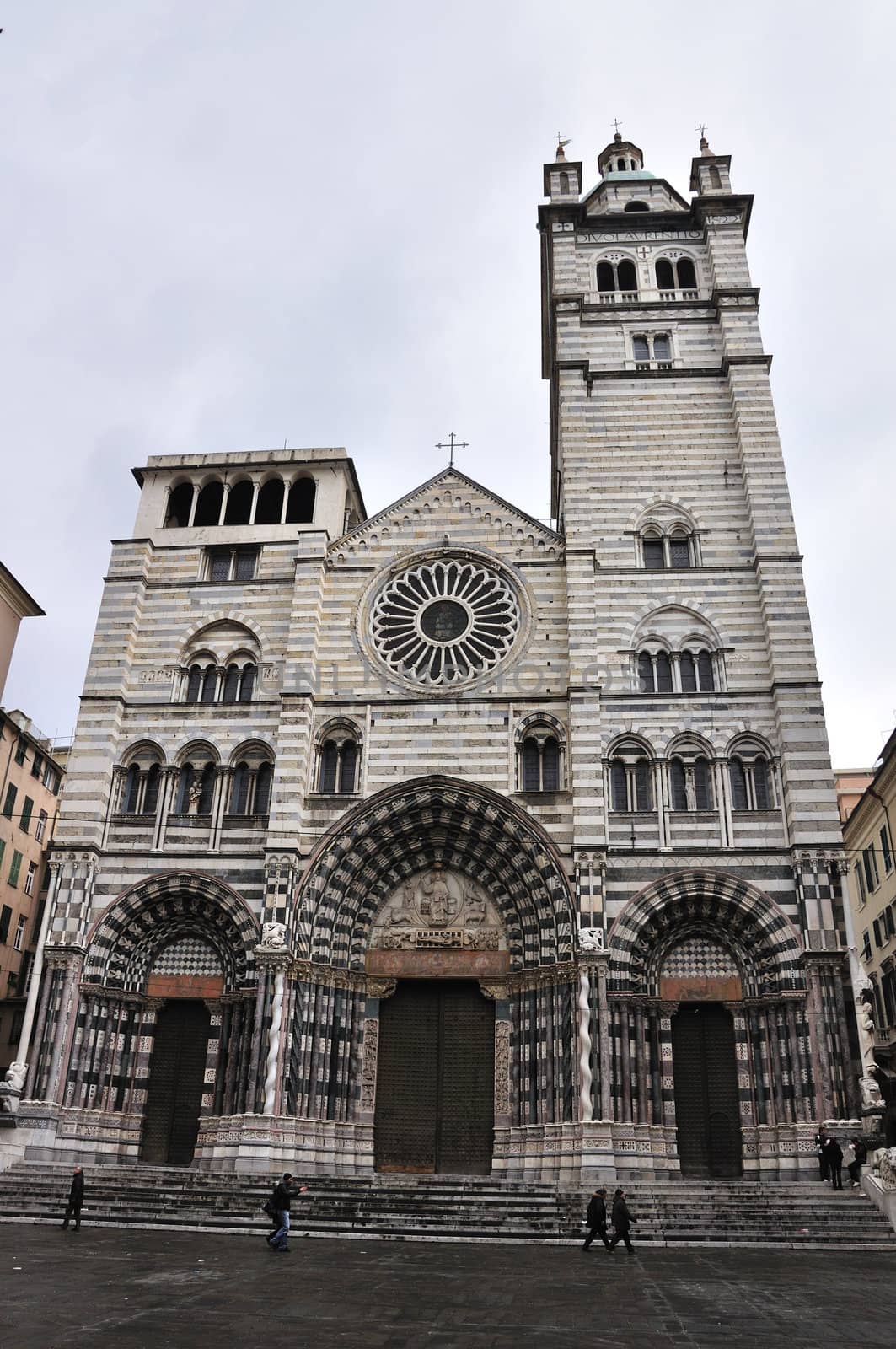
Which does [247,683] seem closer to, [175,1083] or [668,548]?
[175,1083]

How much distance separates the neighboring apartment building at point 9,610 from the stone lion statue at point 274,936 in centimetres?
1195

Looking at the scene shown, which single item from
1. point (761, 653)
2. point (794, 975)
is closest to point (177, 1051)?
point (794, 975)

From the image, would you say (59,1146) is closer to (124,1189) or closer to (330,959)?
(124,1189)

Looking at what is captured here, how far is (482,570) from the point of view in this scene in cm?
2845

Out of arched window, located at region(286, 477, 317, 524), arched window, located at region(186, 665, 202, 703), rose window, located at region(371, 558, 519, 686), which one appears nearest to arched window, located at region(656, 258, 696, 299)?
rose window, located at region(371, 558, 519, 686)

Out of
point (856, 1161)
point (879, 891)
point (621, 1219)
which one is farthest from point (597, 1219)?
point (879, 891)

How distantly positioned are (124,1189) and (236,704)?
1129 centimetres

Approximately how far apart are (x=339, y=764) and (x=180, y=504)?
1009 centimetres

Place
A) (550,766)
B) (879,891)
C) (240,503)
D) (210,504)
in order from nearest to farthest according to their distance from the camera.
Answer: (550,766), (240,503), (210,504), (879,891)

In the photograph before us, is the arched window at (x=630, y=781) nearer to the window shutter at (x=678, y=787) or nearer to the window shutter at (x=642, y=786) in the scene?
the window shutter at (x=642, y=786)

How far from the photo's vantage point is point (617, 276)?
33500mm

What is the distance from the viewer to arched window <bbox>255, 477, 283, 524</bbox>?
3055cm

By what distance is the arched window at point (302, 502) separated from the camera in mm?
30391

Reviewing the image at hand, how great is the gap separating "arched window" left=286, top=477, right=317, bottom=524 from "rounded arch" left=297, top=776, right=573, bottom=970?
30.4 ft
